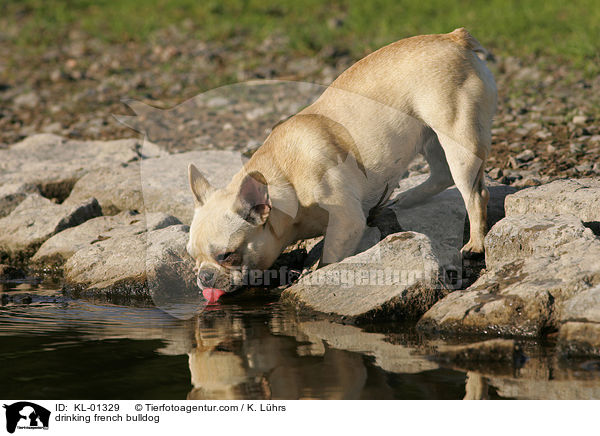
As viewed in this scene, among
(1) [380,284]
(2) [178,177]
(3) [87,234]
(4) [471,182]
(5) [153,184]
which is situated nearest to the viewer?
(1) [380,284]

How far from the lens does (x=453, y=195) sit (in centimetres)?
797

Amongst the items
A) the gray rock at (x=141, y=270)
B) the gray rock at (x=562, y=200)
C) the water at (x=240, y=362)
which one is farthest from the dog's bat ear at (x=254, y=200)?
the gray rock at (x=562, y=200)

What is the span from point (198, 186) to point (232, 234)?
60cm

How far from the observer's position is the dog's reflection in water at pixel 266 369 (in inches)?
175

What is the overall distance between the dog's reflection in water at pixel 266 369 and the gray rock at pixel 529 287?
902 millimetres

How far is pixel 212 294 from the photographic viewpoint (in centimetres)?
661

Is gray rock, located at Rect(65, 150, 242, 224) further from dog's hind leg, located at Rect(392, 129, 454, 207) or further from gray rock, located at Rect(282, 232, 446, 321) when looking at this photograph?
gray rock, located at Rect(282, 232, 446, 321)

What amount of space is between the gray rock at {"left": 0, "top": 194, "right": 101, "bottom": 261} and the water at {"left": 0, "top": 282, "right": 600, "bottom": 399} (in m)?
2.29

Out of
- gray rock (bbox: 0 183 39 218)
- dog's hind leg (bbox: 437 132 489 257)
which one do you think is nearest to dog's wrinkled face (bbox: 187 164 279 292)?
dog's hind leg (bbox: 437 132 489 257)

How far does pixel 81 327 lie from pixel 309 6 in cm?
1413
